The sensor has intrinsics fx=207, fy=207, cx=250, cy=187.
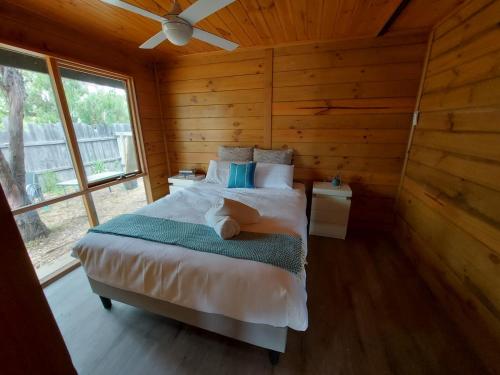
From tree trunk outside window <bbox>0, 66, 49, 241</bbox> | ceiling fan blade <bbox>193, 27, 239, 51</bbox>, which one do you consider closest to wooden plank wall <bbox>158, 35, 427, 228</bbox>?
ceiling fan blade <bbox>193, 27, 239, 51</bbox>

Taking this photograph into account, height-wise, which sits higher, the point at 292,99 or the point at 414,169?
the point at 292,99

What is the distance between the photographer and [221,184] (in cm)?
262

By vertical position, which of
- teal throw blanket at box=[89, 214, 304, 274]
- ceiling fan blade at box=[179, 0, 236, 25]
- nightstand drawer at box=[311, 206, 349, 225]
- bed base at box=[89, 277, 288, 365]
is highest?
ceiling fan blade at box=[179, 0, 236, 25]

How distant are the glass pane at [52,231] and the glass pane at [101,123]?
1.30 ft

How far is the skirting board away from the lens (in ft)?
3.71

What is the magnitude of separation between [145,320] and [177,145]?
246cm

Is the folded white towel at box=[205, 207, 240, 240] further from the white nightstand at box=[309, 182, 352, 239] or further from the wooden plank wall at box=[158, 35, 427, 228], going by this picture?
the wooden plank wall at box=[158, 35, 427, 228]

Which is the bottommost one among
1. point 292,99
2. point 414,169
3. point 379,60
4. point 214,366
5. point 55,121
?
point 214,366

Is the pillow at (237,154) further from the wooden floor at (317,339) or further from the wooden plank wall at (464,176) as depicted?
A: the wooden plank wall at (464,176)

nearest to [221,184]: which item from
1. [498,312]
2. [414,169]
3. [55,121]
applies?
[55,121]

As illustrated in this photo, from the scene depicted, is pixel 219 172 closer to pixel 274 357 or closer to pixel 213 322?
pixel 213 322

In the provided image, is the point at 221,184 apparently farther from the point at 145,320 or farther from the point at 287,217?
the point at 145,320

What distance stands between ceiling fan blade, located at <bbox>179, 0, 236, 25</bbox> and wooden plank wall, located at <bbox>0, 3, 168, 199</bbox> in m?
1.49

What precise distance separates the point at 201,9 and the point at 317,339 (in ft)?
7.06
